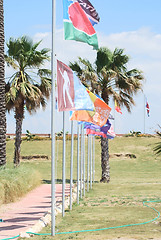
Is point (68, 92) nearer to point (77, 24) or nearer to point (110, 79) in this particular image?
point (77, 24)

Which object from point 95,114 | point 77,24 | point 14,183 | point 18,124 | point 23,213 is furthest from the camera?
point 18,124

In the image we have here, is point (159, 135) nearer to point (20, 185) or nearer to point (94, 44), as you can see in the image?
point (94, 44)

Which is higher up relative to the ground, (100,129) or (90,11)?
(90,11)

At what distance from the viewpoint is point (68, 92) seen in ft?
37.7

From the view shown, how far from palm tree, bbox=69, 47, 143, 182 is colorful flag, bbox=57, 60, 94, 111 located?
17.0 meters

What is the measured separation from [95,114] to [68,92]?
480 centimetres

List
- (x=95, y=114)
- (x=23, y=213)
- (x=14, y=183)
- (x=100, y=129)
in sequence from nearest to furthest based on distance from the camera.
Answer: (x=23, y=213) < (x=95, y=114) < (x=14, y=183) < (x=100, y=129)

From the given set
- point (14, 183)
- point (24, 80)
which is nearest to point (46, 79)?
point (24, 80)

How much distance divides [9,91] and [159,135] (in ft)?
57.7

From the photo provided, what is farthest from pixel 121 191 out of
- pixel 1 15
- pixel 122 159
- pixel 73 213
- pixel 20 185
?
pixel 122 159

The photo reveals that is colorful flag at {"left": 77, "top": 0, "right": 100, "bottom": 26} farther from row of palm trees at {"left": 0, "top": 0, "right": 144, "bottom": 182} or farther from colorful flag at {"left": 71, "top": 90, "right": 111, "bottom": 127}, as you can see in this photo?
row of palm trees at {"left": 0, "top": 0, "right": 144, "bottom": 182}

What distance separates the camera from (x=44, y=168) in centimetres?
4403

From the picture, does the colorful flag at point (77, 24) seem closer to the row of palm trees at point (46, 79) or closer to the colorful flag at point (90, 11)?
the colorful flag at point (90, 11)

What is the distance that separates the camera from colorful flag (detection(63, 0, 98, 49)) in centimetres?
1084
